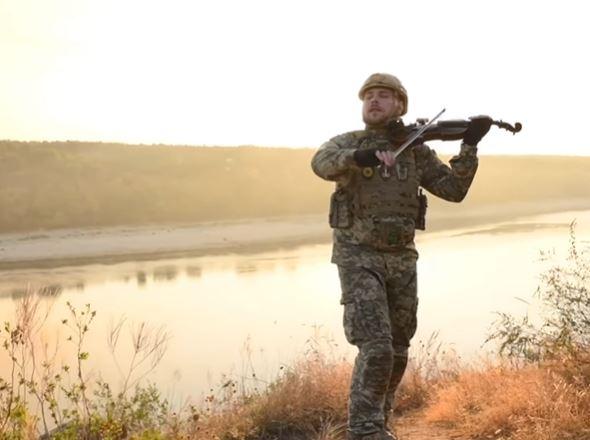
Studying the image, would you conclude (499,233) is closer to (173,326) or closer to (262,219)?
(262,219)

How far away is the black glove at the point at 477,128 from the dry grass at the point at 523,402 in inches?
56.8

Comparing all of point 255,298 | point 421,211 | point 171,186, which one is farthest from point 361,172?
point 171,186

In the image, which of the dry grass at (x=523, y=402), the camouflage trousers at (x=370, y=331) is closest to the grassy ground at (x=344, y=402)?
the dry grass at (x=523, y=402)

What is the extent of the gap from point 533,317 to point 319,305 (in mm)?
3761

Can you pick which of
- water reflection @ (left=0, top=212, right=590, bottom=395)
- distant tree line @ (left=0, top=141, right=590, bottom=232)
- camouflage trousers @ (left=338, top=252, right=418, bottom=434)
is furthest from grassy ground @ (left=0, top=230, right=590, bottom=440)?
distant tree line @ (left=0, top=141, right=590, bottom=232)

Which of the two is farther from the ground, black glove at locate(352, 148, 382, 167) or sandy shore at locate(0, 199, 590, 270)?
black glove at locate(352, 148, 382, 167)

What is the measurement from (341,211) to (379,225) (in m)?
0.21

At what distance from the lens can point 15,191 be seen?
34.0 metres

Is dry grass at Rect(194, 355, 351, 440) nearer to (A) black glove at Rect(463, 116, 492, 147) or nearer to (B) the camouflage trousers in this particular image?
(B) the camouflage trousers

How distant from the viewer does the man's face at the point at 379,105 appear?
393 cm

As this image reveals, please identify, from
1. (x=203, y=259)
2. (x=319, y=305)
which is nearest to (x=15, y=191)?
(x=203, y=259)

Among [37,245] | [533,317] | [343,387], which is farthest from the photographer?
[37,245]

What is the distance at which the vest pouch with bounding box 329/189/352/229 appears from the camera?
3861 mm

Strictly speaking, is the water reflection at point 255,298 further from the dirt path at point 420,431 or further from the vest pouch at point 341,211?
the dirt path at point 420,431
